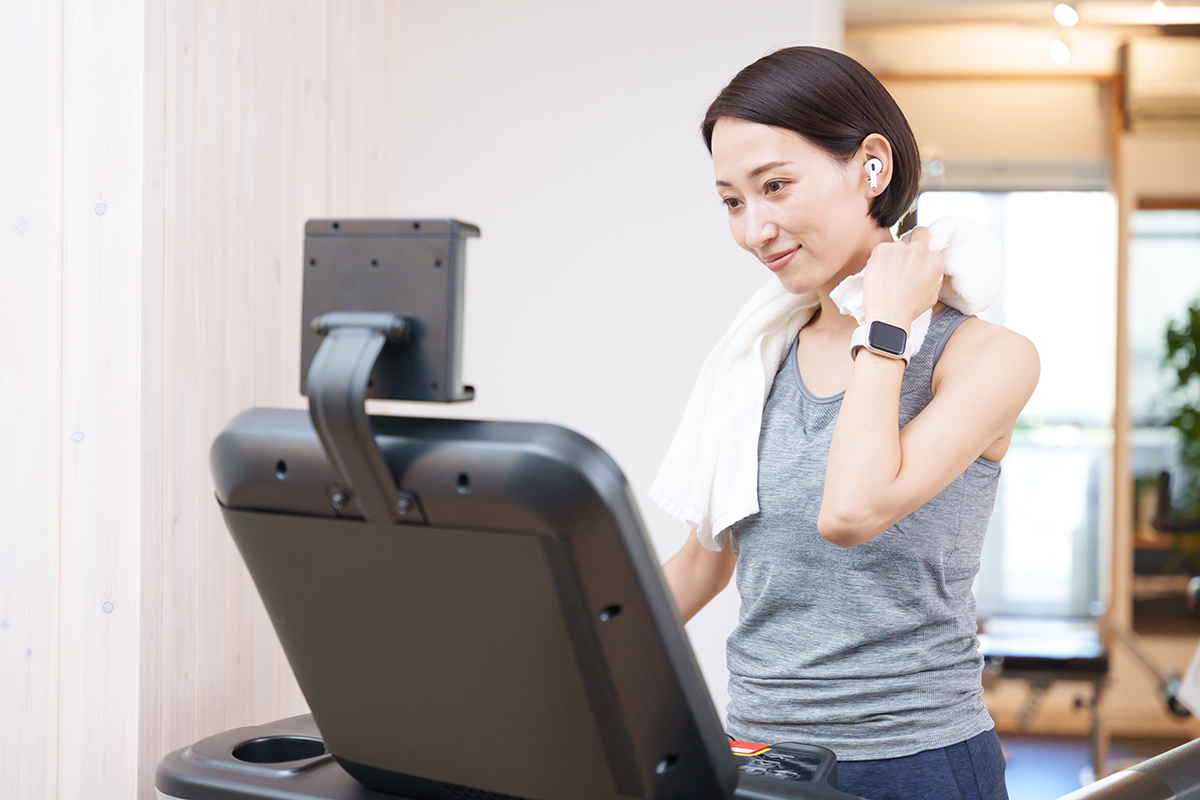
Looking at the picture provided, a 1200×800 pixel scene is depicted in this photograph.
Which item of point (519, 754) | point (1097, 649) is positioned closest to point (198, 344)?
point (519, 754)

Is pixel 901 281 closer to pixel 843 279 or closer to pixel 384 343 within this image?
pixel 843 279

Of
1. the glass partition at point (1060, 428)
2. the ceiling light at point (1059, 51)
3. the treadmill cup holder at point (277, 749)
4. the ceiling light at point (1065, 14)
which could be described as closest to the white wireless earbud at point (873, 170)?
the treadmill cup holder at point (277, 749)

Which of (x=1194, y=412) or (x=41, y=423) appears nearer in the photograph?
(x=41, y=423)

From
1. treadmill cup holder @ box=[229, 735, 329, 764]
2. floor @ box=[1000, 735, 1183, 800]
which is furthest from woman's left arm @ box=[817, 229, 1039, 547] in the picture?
floor @ box=[1000, 735, 1183, 800]

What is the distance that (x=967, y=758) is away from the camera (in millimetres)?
1036

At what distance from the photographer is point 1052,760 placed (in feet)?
14.0

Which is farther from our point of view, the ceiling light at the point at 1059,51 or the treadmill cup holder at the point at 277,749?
the ceiling light at the point at 1059,51

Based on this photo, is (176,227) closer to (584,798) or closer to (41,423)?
(41,423)

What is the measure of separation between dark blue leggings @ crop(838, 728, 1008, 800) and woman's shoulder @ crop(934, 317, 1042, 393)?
1.20 feet

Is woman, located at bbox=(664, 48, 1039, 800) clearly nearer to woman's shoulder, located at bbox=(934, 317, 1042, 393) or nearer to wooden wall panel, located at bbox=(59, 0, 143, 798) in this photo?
woman's shoulder, located at bbox=(934, 317, 1042, 393)

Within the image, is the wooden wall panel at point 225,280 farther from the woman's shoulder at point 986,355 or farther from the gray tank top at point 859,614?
the woman's shoulder at point 986,355

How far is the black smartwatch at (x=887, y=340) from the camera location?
974 millimetres

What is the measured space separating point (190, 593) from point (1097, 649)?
3320 mm

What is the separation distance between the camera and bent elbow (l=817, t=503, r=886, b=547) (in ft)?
3.13
